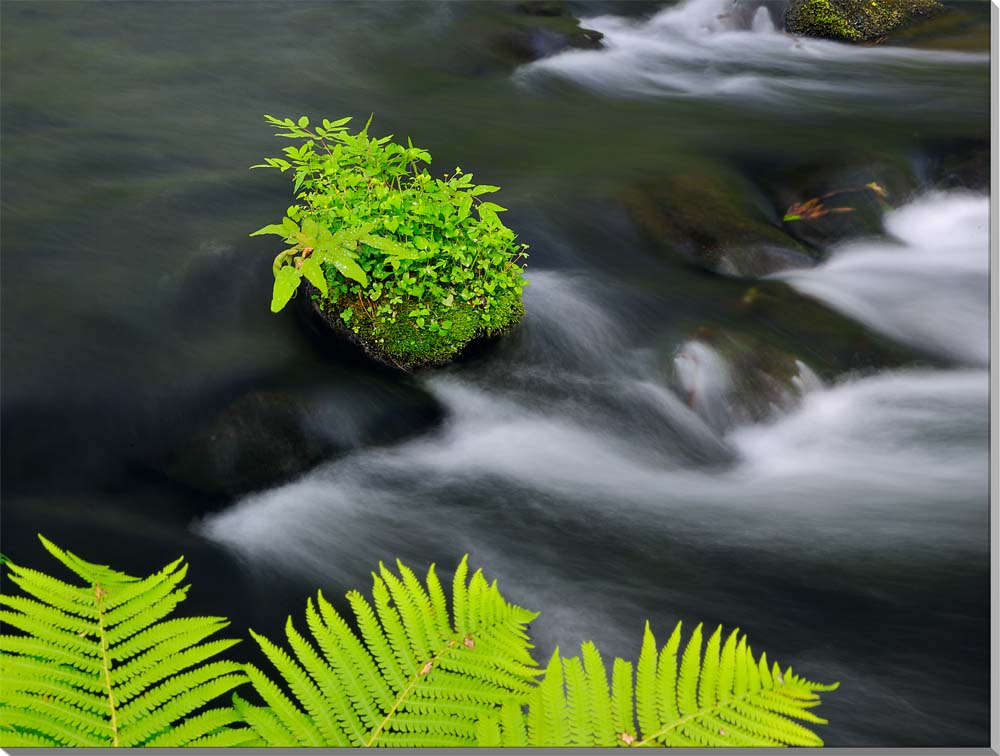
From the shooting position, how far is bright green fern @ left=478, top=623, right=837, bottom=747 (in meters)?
1.43

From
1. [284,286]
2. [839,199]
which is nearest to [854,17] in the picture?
[839,199]

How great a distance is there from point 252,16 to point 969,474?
5.66 metres

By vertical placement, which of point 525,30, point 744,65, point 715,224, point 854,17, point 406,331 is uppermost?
point 854,17

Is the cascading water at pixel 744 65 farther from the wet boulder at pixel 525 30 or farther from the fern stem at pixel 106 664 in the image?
the fern stem at pixel 106 664

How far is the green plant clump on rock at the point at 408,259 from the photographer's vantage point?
10.5 ft

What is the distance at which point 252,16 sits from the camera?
620 cm

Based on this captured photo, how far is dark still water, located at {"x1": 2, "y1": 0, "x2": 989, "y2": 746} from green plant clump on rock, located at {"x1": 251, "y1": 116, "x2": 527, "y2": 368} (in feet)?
0.51

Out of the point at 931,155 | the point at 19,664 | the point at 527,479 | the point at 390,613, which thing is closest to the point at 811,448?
the point at 527,479

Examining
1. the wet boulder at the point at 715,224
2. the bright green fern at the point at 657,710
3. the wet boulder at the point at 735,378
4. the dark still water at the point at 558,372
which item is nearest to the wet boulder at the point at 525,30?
the dark still water at the point at 558,372

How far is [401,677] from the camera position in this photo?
151cm

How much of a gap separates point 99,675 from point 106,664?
23 mm

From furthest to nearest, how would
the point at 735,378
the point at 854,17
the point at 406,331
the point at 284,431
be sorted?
1. the point at 854,17
2. the point at 735,378
3. the point at 406,331
4. the point at 284,431

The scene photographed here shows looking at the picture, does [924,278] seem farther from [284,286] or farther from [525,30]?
[525,30]

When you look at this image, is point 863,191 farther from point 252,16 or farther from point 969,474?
point 252,16
